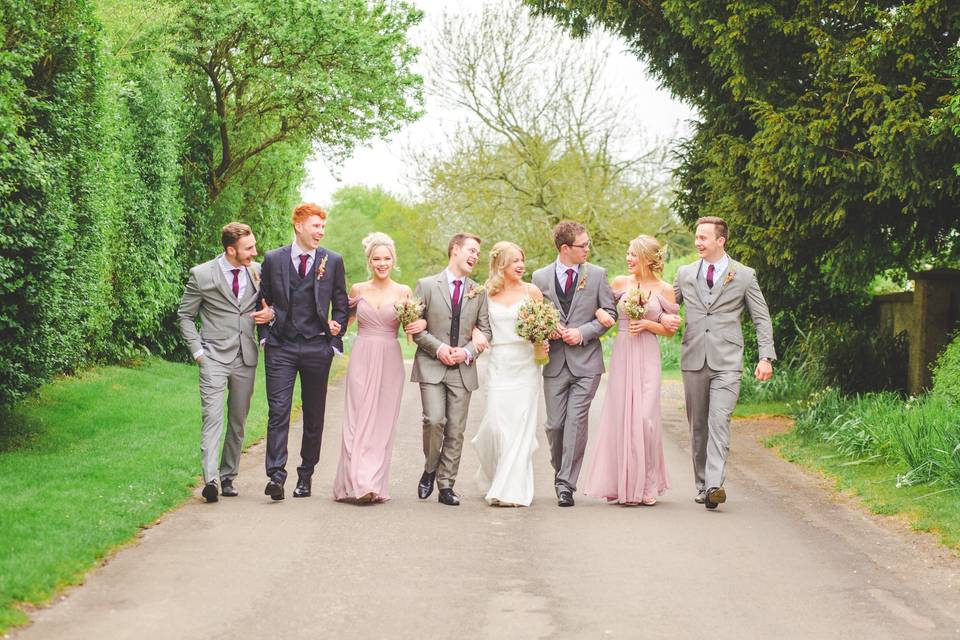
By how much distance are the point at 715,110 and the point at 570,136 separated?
21.1m

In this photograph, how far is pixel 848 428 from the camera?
12875 millimetres

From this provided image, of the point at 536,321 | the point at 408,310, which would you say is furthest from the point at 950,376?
the point at 408,310

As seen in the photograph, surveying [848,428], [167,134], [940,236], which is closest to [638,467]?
[848,428]

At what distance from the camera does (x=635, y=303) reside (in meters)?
9.84

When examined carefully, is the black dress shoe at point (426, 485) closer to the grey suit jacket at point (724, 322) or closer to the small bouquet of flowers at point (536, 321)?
the small bouquet of flowers at point (536, 321)

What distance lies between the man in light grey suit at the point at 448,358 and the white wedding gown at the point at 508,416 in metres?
0.18

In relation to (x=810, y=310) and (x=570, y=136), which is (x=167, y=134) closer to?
(x=810, y=310)

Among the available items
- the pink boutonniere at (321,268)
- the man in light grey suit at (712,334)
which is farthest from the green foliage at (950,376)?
the pink boutonniere at (321,268)

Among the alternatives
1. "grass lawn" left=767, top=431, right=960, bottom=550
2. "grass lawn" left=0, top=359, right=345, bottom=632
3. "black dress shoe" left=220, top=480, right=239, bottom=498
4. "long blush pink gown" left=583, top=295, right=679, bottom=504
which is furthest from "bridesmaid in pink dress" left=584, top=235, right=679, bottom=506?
"grass lawn" left=0, top=359, right=345, bottom=632

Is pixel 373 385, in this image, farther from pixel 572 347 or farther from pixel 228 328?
pixel 572 347

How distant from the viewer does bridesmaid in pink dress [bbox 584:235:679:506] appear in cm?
977

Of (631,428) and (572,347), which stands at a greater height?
(572,347)

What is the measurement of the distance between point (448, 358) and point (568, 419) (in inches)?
46.9

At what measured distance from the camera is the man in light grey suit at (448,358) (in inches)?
380
